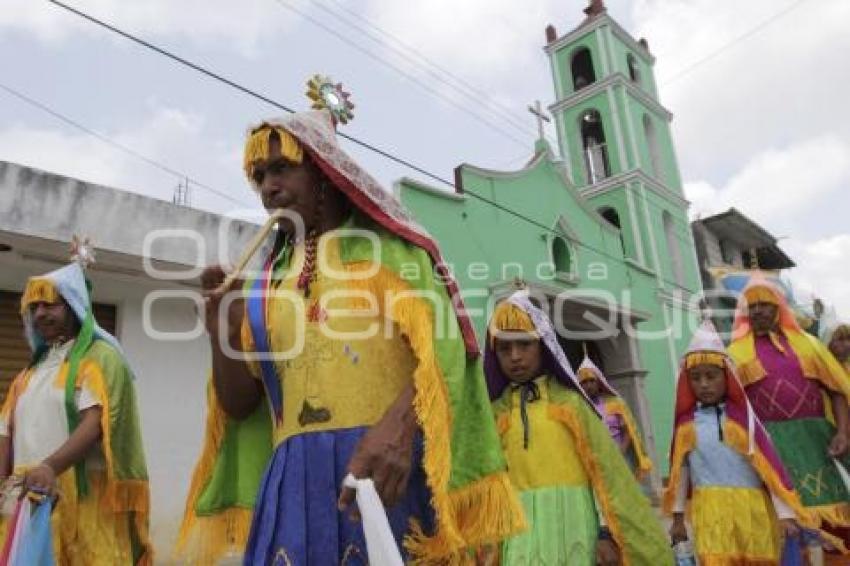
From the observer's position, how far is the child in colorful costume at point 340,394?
5.58 feet

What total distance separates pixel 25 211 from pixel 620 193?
1401 centimetres

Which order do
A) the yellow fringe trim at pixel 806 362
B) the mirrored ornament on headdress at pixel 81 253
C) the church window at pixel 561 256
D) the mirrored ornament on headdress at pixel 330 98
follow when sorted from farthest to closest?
the church window at pixel 561 256 → the yellow fringe trim at pixel 806 362 → the mirrored ornament on headdress at pixel 81 253 → the mirrored ornament on headdress at pixel 330 98

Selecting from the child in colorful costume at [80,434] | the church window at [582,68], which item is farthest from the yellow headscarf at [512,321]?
the church window at [582,68]

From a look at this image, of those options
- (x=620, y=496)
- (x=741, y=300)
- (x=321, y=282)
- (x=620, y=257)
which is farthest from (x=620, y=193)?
(x=321, y=282)

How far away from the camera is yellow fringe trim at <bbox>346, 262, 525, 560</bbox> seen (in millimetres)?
1649

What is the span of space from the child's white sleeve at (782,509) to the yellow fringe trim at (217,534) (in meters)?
3.09

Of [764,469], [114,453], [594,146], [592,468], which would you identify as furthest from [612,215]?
[114,453]

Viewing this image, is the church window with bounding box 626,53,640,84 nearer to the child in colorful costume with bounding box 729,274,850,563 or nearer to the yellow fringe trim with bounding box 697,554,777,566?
the child in colorful costume with bounding box 729,274,850,563

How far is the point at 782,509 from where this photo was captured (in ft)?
12.9

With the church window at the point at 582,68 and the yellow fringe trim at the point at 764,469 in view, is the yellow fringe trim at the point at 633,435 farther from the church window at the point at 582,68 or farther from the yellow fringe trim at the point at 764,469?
the church window at the point at 582,68

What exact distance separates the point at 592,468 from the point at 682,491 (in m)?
1.30

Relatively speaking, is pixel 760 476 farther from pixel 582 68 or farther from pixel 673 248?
pixel 582 68

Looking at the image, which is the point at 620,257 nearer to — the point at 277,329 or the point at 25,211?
the point at 25,211

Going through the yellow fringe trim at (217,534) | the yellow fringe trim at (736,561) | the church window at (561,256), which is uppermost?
the church window at (561,256)
